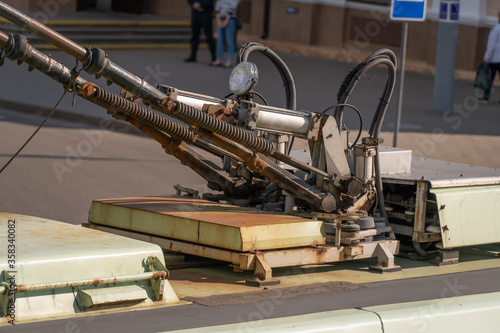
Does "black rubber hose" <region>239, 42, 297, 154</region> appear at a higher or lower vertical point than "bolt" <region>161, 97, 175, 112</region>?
higher

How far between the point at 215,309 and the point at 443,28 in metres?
13.2

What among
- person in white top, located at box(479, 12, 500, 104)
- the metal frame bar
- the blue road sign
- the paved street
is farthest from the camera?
person in white top, located at box(479, 12, 500, 104)

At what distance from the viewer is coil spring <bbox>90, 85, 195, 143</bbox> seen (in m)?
4.43

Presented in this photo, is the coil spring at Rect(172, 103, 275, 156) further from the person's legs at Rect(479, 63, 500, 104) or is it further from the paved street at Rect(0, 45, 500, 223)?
the person's legs at Rect(479, 63, 500, 104)

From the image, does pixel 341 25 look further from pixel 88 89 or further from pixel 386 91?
pixel 88 89

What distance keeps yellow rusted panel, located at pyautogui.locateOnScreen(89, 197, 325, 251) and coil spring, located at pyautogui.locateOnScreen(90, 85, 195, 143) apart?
415 millimetres

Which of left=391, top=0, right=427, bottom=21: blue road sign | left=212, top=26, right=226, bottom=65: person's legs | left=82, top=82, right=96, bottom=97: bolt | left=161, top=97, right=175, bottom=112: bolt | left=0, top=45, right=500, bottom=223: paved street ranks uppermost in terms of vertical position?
left=391, top=0, right=427, bottom=21: blue road sign

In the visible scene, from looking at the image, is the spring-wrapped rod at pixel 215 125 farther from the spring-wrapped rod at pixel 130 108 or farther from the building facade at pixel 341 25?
the building facade at pixel 341 25

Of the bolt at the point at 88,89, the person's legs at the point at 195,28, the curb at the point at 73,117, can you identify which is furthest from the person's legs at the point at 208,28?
the bolt at the point at 88,89

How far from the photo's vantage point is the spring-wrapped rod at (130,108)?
14.4ft

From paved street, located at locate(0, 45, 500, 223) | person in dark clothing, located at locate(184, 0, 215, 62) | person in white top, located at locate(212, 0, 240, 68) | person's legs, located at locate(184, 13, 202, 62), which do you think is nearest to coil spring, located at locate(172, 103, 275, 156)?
paved street, located at locate(0, 45, 500, 223)

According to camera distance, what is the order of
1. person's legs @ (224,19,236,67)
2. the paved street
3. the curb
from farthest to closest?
person's legs @ (224,19,236,67)
the curb
the paved street

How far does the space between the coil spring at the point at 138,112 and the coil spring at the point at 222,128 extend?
163 millimetres

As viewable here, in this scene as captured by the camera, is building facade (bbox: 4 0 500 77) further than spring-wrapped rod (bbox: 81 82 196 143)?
Yes
